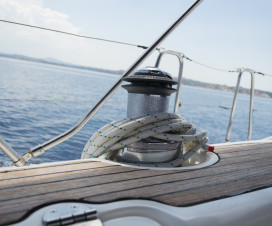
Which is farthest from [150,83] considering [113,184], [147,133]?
[113,184]

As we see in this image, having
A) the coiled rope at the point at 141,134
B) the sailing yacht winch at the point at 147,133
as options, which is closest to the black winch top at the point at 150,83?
the sailing yacht winch at the point at 147,133

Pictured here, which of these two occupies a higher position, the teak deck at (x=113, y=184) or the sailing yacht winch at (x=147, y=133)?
the sailing yacht winch at (x=147, y=133)

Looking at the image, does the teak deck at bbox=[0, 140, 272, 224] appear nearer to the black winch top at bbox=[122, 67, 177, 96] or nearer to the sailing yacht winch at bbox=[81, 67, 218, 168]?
the sailing yacht winch at bbox=[81, 67, 218, 168]

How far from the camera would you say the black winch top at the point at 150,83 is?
1174 millimetres

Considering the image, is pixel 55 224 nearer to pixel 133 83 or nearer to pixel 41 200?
pixel 41 200

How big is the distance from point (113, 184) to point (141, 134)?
1.02 feet

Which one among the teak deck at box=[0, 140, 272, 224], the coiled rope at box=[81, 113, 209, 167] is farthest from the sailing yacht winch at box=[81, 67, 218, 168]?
the teak deck at box=[0, 140, 272, 224]

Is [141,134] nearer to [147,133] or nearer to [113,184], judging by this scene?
[147,133]

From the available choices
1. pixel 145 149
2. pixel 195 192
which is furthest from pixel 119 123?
pixel 195 192

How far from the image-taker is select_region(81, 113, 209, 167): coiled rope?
44.4 inches

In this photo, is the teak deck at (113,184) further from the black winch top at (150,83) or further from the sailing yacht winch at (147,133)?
the black winch top at (150,83)

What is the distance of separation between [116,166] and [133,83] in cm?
41

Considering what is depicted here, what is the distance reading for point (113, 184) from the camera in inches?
34.3

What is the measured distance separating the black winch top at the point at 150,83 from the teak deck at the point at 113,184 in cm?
37
